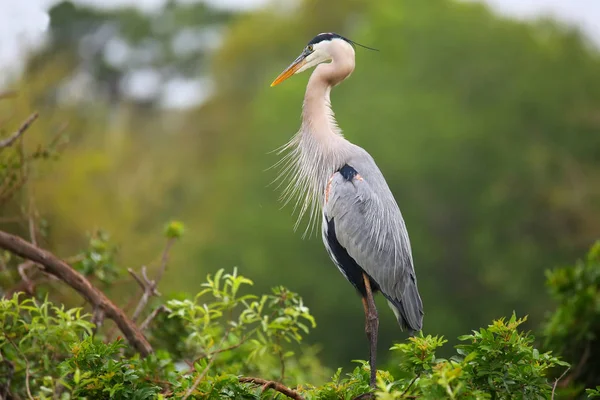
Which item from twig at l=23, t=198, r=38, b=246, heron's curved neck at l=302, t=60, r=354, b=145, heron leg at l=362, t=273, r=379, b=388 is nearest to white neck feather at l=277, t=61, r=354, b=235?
heron's curved neck at l=302, t=60, r=354, b=145

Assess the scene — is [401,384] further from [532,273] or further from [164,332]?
[532,273]

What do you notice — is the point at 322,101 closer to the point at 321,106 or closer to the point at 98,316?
the point at 321,106

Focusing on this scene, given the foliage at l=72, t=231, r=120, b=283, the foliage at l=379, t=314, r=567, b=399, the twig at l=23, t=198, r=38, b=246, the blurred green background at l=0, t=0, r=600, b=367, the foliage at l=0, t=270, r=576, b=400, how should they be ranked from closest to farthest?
the foliage at l=0, t=270, r=576, b=400 → the foliage at l=379, t=314, r=567, b=399 → the twig at l=23, t=198, r=38, b=246 → the foliage at l=72, t=231, r=120, b=283 → the blurred green background at l=0, t=0, r=600, b=367

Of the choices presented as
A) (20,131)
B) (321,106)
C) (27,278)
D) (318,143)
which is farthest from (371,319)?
(20,131)

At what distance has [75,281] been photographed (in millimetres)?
5688

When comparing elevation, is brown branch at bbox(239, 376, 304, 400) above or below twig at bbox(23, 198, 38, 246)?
below

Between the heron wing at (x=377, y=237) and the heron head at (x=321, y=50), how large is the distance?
0.79 metres

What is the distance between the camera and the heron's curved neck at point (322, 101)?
6.34 metres

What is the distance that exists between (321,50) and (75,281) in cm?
213

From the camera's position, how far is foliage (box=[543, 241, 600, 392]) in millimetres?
7277

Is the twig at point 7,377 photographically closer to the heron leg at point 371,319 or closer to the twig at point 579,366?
the heron leg at point 371,319

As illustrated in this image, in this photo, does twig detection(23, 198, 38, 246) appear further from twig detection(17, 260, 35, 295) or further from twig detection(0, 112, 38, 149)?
twig detection(0, 112, 38, 149)

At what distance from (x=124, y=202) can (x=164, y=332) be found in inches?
580

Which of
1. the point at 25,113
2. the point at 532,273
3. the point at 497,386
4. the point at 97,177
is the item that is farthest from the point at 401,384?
the point at 532,273
